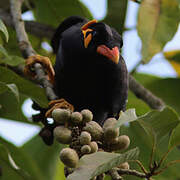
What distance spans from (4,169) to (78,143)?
118 cm

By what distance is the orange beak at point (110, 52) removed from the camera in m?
1.66

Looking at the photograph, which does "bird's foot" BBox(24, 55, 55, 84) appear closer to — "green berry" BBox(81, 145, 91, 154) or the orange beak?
the orange beak

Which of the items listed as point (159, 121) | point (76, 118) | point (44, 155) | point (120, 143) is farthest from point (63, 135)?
point (44, 155)

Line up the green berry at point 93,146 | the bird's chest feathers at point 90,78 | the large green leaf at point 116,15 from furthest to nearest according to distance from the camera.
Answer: the large green leaf at point 116,15 → the bird's chest feathers at point 90,78 → the green berry at point 93,146

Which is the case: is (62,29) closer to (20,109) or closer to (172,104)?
(20,109)

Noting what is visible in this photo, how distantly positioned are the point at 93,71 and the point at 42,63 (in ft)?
1.48

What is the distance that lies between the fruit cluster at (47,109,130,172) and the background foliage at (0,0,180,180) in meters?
0.37

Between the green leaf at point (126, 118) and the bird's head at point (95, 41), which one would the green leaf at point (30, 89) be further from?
the green leaf at point (126, 118)

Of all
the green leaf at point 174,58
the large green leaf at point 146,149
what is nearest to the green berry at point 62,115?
the large green leaf at point 146,149

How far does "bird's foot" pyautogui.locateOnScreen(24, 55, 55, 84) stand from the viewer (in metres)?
2.17

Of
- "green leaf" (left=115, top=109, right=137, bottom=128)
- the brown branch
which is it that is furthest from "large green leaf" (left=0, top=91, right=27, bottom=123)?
"green leaf" (left=115, top=109, right=137, bottom=128)

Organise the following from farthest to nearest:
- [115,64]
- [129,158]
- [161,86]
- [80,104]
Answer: [161,86] → [80,104] → [115,64] → [129,158]

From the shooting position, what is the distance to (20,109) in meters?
2.67

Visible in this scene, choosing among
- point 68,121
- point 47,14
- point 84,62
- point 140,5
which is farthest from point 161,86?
point 68,121
